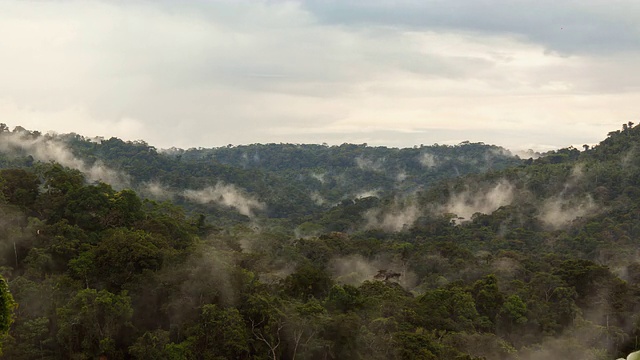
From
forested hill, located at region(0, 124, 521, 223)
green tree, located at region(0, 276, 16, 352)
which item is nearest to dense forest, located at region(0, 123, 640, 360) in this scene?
green tree, located at region(0, 276, 16, 352)

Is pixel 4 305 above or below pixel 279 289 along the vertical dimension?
above

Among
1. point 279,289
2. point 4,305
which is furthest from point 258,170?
point 4,305

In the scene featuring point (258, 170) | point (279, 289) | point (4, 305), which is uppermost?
point (258, 170)

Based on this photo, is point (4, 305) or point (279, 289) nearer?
point (4, 305)

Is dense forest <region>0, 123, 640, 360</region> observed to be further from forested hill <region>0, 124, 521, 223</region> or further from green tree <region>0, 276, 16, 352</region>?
forested hill <region>0, 124, 521, 223</region>

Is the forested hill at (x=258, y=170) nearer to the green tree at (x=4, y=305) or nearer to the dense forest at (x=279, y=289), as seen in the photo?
the dense forest at (x=279, y=289)

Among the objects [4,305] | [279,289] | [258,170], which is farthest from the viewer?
[258,170]

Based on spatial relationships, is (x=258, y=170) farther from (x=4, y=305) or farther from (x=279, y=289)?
(x=4, y=305)

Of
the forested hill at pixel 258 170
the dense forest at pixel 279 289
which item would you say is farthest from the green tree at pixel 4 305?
the forested hill at pixel 258 170

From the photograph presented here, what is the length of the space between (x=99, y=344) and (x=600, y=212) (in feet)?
200

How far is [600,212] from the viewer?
66.0 metres

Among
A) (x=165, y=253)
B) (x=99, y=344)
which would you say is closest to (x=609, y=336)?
(x=165, y=253)

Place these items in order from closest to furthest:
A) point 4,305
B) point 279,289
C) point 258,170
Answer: point 4,305 < point 279,289 < point 258,170

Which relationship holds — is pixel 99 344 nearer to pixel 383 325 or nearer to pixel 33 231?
pixel 33 231
